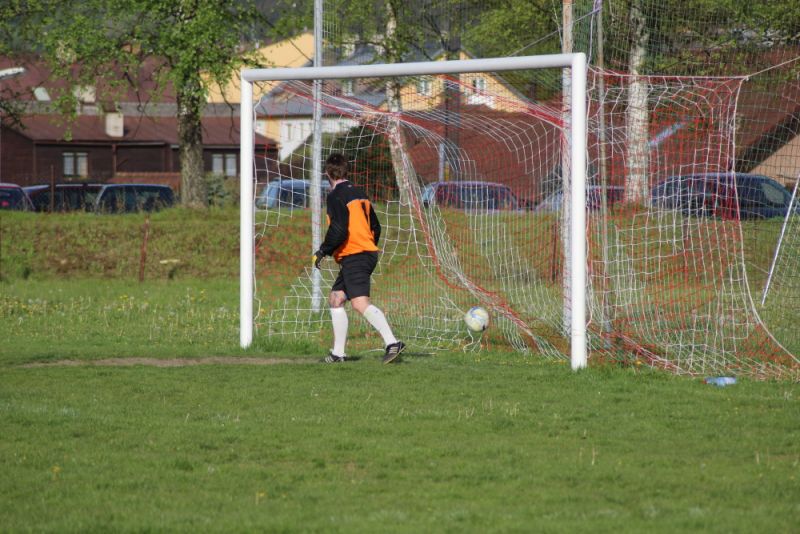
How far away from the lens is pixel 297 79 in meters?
11.4

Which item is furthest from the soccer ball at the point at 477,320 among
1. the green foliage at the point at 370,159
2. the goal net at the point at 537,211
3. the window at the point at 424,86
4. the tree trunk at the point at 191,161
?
the tree trunk at the point at 191,161

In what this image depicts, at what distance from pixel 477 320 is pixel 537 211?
5951 millimetres

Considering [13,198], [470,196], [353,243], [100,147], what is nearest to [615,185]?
[470,196]

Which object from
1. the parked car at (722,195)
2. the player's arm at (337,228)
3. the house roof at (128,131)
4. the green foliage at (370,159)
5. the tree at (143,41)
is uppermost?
the house roof at (128,131)

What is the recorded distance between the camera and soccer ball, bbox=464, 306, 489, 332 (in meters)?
11.8

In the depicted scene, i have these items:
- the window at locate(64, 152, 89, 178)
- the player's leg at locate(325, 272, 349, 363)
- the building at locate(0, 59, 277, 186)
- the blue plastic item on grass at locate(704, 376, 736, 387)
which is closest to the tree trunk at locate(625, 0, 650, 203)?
the blue plastic item on grass at locate(704, 376, 736, 387)

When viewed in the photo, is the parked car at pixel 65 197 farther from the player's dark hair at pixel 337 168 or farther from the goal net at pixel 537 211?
the player's dark hair at pixel 337 168

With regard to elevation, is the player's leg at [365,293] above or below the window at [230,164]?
below

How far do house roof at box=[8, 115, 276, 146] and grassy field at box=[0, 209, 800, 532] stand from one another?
45156 mm

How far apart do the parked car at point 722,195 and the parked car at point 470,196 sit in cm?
313

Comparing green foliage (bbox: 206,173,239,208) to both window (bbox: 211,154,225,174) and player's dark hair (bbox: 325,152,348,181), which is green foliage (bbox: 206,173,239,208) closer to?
player's dark hair (bbox: 325,152,348,181)

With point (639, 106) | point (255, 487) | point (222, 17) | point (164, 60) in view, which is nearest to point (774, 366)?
point (639, 106)

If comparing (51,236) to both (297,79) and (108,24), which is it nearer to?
(108,24)

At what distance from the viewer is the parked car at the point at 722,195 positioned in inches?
498
